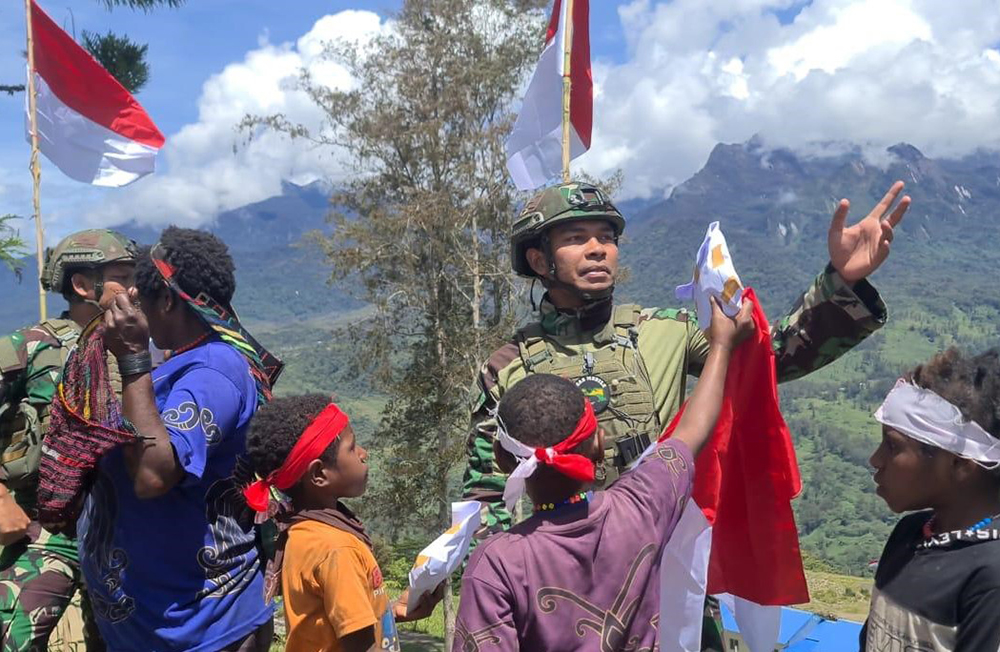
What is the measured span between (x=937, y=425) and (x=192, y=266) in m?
2.69

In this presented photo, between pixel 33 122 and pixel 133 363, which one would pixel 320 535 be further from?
pixel 33 122

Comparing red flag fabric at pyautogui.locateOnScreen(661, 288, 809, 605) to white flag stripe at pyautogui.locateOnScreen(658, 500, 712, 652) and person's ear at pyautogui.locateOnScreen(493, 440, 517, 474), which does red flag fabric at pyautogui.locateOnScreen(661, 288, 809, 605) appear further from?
person's ear at pyautogui.locateOnScreen(493, 440, 517, 474)

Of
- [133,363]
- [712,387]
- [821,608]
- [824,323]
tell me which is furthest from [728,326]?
[821,608]

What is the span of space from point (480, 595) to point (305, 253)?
20746mm

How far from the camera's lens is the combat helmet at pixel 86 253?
484 centimetres

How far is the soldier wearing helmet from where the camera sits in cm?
449

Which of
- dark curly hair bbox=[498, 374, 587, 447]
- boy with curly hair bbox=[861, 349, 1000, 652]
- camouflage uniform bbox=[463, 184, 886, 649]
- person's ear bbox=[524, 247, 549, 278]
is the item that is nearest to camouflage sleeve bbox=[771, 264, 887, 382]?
camouflage uniform bbox=[463, 184, 886, 649]

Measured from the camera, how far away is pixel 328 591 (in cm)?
309

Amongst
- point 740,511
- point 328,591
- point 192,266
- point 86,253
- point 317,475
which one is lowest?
point 740,511

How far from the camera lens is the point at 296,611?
317 cm

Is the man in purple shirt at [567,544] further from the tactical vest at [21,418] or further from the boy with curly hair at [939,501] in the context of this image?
the tactical vest at [21,418]

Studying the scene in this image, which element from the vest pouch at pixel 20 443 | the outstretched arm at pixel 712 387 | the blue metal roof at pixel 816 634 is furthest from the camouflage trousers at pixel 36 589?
the blue metal roof at pixel 816 634

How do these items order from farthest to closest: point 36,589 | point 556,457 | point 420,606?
point 36,589 < point 420,606 < point 556,457

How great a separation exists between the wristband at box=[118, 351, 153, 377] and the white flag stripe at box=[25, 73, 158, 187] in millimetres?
5941
